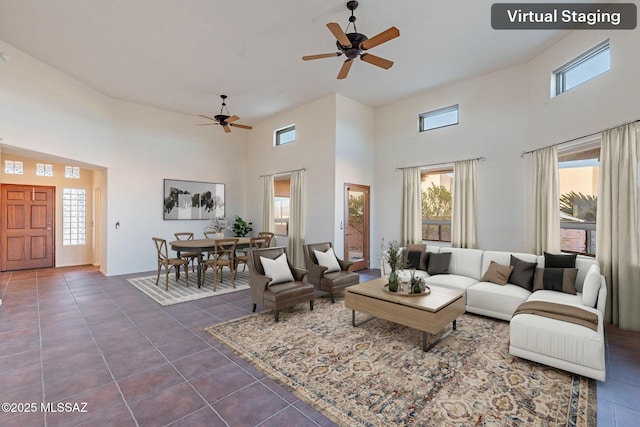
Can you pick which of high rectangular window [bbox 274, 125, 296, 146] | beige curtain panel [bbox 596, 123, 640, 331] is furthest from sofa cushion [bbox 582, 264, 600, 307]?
high rectangular window [bbox 274, 125, 296, 146]

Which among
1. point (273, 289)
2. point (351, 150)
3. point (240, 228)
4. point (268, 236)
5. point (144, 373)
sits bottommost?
point (144, 373)

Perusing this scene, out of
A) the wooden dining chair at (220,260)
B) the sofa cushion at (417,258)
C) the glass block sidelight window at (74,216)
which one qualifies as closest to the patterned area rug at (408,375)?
the sofa cushion at (417,258)

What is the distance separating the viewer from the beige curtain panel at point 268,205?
8102mm

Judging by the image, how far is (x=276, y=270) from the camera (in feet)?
13.8

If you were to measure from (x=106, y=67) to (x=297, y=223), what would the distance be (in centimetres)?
484

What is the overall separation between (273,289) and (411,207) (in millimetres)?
3883

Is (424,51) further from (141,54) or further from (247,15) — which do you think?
(141,54)

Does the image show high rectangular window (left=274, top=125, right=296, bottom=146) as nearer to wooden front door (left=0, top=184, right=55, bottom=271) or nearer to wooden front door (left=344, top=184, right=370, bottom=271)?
wooden front door (left=344, top=184, right=370, bottom=271)

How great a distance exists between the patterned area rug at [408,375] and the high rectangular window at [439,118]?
4193 mm

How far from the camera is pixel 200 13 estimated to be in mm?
3762

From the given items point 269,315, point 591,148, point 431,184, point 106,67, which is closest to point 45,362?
point 269,315

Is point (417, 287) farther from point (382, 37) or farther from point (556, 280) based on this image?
point (382, 37)

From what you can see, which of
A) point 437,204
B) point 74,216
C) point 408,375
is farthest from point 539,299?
point 74,216

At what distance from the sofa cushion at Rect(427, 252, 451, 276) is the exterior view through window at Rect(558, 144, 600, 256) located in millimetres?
1965
